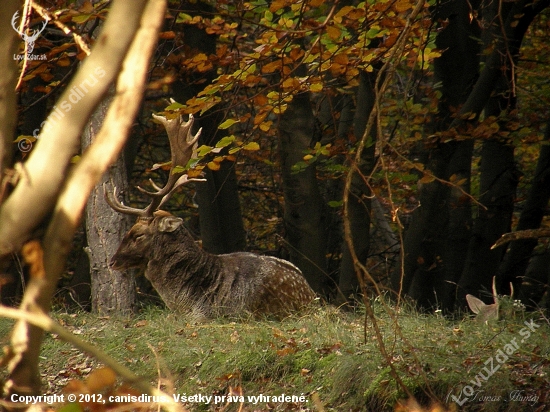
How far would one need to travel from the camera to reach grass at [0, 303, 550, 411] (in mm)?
5332

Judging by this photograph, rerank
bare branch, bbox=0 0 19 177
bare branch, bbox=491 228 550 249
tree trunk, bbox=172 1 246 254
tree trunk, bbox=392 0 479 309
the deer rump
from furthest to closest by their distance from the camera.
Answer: tree trunk, bbox=172 1 246 254, tree trunk, bbox=392 0 479 309, the deer rump, bare branch, bbox=491 228 550 249, bare branch, bbox=0 0 19 177

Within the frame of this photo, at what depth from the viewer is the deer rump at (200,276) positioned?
8047mm

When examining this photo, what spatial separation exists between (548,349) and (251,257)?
3.79 m

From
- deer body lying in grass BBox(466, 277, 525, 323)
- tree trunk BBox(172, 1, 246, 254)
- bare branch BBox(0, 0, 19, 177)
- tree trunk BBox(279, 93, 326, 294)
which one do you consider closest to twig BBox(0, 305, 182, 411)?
bare branch BBox(0, 0, 19, 177)

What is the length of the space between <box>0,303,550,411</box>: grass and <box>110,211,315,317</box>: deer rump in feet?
1.55

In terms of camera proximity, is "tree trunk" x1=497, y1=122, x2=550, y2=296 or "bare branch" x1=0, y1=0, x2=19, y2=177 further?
"tree trunk" x1=497, y1=122, x2=550, y2=296

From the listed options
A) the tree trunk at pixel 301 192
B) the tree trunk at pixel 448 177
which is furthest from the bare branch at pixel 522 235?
the tree trunk at pixel 301 192

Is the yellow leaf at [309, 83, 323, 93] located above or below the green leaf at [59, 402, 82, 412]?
above

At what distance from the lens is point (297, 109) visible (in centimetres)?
1082

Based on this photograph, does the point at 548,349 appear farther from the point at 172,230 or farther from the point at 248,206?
the point at 248,206

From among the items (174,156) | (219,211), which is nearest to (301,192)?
(219,211)

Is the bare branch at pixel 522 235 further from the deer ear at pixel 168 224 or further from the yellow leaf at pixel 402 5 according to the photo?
the deer ear at pixel 168 224

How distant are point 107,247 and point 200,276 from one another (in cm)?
129

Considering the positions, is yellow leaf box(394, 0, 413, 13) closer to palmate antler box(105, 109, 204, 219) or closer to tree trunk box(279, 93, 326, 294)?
palmate antler box(105, 109, 204, 219)
